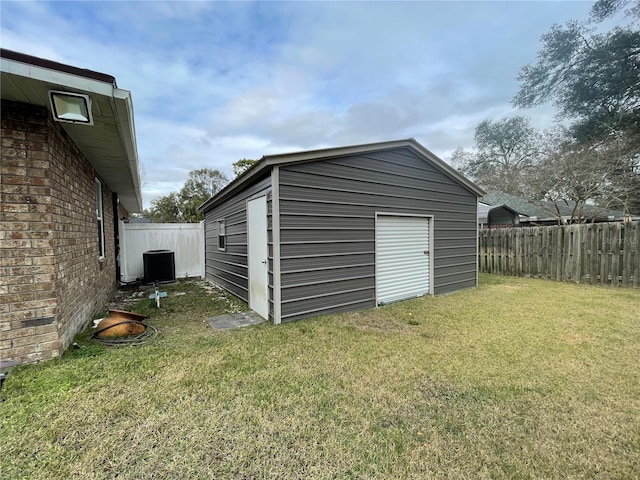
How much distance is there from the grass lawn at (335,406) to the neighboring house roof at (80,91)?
8.51 ft

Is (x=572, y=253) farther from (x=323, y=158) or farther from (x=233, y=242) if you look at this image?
(x=233, y=242)

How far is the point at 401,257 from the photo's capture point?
627cm

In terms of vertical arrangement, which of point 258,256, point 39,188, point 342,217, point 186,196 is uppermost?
point 186,196

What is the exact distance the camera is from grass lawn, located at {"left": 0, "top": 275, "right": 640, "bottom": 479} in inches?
69.0

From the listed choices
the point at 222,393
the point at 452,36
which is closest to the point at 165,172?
the point at 452,36

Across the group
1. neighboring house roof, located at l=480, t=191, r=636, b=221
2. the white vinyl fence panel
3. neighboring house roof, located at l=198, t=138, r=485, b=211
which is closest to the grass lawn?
neighboring house roof, located at l=198, t=138, r=485, b=211

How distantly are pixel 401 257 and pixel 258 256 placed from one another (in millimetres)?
3105

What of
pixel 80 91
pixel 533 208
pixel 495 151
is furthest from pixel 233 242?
pixel 495 151

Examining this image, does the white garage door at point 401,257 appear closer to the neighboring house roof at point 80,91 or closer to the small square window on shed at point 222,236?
the small square window on shed at point 222,236

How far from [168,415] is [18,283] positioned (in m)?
2.07

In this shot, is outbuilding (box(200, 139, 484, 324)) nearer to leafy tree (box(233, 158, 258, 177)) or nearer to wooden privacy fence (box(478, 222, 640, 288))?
wooden privacy fence (box(478, 222, 640, 288))

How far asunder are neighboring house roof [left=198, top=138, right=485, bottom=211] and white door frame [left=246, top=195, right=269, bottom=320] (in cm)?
47

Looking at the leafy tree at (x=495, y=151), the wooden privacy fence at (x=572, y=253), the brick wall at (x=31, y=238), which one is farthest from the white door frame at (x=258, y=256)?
the leafy tree at (x=495, y=151)

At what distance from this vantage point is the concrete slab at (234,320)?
4552 mm
